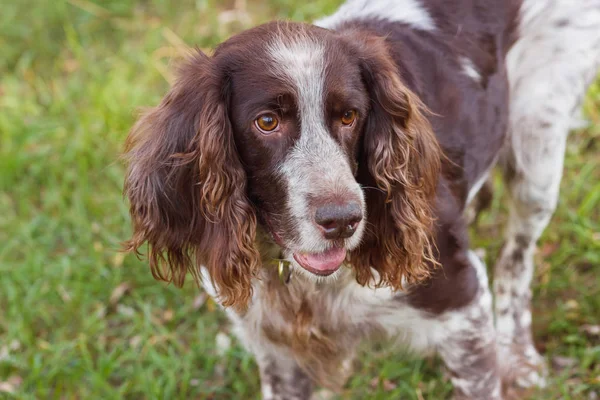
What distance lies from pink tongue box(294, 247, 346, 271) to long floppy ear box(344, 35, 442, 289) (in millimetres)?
267

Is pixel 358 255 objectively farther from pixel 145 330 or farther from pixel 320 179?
pixel 145 330

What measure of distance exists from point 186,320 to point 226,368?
0.35 m

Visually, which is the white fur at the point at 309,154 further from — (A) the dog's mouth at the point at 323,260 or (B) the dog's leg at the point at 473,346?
(B) the dog's leg at the point at 473,346

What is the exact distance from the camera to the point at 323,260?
2426mm

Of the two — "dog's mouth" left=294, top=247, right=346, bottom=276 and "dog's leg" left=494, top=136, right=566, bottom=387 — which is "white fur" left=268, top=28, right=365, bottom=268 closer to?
"dog's mouth" left=294, top=247, right=346, bottom=276

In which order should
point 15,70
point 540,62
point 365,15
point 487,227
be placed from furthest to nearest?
point 15,70 → point 487,227 → point 540,62 → point 365,15

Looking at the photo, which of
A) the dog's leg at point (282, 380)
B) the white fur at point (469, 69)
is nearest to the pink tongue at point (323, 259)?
the dog's leg at point (282, 380)

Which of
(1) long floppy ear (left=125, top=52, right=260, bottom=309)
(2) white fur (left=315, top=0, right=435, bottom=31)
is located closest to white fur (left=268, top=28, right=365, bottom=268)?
(1) long floppy ear (left=125, top=52, right=260, bottom=309)

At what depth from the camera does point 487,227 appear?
418 centimetres

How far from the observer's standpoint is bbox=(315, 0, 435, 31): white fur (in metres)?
3.04

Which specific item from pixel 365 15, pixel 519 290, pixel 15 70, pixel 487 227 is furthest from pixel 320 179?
pixel 15 70

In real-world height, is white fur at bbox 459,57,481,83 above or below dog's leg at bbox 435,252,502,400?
above

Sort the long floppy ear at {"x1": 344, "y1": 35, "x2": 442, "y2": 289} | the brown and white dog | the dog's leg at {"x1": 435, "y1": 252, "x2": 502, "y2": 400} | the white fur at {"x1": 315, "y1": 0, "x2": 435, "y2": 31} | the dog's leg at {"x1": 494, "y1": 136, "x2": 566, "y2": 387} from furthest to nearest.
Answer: the dog's leg at {"x1": 494, "y1": 136, "x2": 566, "y2": 387} < the white fur at {"x1": 315, "y1": 0, "x2": 435, "y2": 31} < the dog's leg at {"x1": 435, "y1": 252, "x2": 502, "y2": 400} < the long floppy ear at {"x1": 344, "y1": 35, "x2": 442, "y2": 289} < the brown and white dog

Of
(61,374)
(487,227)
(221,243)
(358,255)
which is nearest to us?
(221,243)
